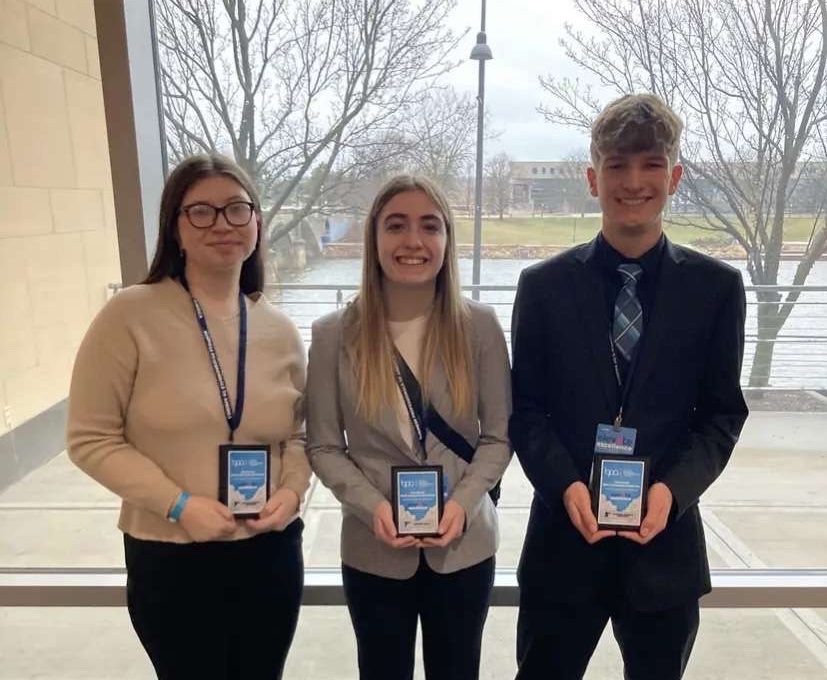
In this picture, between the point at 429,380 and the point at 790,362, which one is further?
the point at 790,362

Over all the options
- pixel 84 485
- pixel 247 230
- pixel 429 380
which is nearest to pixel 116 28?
pixel 247 230

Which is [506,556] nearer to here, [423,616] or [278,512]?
[423,616]

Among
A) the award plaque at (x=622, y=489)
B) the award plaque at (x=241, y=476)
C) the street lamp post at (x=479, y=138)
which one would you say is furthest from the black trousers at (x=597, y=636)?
the street lamp post at (x=479, y=138)

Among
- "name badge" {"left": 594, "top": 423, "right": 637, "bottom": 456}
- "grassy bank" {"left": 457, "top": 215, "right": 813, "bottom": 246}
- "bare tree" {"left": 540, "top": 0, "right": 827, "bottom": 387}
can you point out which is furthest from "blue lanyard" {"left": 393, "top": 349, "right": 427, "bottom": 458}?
"bare tree" {"left": 540, "top": 0, "right": 827, "bottom": 387}

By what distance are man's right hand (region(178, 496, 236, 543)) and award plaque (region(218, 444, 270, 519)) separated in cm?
2

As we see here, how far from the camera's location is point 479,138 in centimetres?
199

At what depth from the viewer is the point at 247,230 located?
130 cm

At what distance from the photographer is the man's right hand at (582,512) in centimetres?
122

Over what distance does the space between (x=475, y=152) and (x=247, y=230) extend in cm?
97

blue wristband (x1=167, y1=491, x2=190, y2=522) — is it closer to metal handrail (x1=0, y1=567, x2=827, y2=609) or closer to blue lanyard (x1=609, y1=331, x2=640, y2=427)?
metal handrail (x1=0, y1=567, x2=827, y2=609)

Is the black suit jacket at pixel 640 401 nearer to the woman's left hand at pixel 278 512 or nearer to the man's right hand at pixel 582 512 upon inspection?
the man's right hand at pixel 582 512

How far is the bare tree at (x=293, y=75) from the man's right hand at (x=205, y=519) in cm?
97

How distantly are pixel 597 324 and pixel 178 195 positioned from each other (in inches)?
36.3

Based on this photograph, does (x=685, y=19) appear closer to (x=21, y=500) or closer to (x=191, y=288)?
(x=191, y=288)
